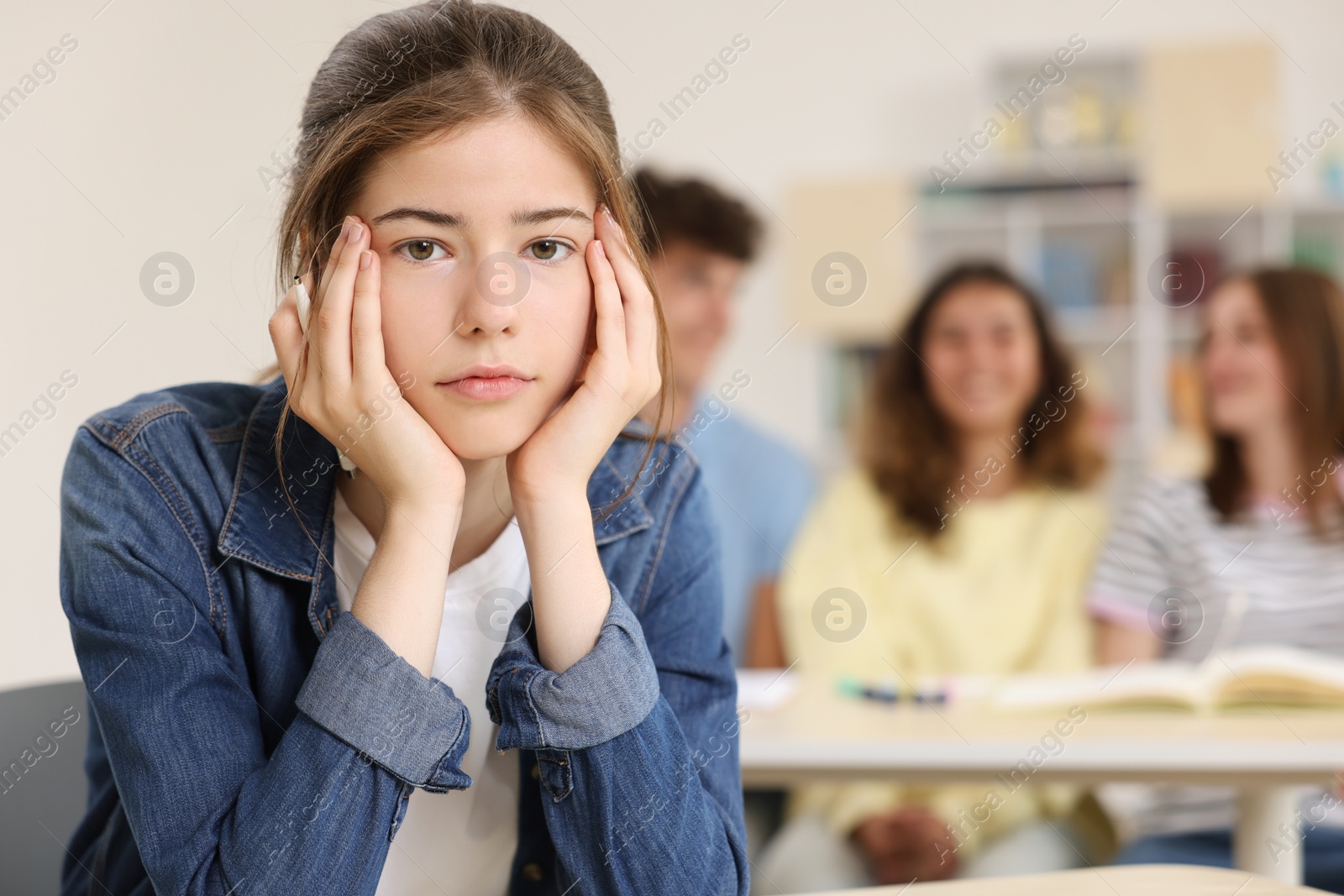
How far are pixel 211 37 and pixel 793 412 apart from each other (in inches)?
114

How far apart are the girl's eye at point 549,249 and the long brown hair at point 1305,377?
1.85 metres

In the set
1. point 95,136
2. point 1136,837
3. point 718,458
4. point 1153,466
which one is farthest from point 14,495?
point 1153,466

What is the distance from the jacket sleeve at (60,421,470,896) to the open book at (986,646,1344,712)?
44.9 inches

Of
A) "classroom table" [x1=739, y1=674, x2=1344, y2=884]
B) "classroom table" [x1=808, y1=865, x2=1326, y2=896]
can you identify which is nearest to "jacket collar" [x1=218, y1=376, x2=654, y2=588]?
"classroom table" [x1=808, y1=865, x2=1326, y2=896]

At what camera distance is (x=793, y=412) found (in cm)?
478

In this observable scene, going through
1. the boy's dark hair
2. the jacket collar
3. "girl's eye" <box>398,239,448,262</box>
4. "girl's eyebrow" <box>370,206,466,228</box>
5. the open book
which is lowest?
the open book

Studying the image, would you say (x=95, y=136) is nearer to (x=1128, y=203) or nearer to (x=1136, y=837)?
(x=1136, y=837)

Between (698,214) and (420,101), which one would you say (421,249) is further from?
(698,214)

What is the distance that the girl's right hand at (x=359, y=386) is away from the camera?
88 cm

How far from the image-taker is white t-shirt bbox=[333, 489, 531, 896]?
0.99 m

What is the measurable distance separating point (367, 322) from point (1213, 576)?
1.93m

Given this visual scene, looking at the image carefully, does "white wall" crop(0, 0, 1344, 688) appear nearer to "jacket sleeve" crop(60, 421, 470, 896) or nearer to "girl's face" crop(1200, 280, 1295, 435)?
"jacket sleeve" crop(60, 421, 470, 896)

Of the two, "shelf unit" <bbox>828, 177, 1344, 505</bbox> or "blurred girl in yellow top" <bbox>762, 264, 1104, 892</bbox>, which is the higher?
"shelf unit" <bbox>828, 177, 1344, 505</bbox>

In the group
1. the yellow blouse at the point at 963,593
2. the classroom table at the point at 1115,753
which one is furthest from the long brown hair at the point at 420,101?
the yellow blouse at the point at 963,593
